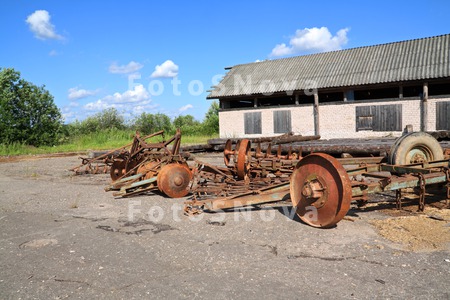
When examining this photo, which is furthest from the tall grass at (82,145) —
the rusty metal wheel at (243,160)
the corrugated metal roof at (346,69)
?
the rusty metal wheel at (243,160)

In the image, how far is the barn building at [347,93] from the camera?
18656mm

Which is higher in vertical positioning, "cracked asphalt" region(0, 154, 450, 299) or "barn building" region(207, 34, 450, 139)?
"barn building" region(207, 34, 450, 139)

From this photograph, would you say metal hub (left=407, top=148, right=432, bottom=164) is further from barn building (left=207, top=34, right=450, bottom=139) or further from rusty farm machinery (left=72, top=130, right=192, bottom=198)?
barn building (left=207, top=34, right=450, bottom=139)

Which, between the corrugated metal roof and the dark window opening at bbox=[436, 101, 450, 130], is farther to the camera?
the corrugated metal roof

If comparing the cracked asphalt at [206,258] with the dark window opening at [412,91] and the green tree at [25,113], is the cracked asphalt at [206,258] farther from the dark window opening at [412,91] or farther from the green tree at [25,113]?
the green tree at [25,113]

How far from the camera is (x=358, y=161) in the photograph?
7.25 m

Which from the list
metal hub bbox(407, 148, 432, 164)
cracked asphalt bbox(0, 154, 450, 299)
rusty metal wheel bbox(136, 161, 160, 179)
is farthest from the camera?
rusty metal wheel bbox(136, 161, 160, 179)

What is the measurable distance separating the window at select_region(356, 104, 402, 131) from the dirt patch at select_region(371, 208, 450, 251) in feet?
48.3

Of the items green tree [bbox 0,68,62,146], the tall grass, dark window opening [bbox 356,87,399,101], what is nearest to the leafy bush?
the tall grass

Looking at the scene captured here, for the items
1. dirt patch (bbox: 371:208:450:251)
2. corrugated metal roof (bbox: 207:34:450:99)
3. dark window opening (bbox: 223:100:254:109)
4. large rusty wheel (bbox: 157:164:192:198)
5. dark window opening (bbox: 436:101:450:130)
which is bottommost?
dirt patch (bbox: 371:208:450:251)

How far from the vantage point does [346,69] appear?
70.9 feet

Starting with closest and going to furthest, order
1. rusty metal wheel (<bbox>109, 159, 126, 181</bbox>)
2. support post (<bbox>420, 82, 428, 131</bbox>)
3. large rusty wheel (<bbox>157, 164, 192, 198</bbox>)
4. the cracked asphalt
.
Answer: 1. the cracked asphalt
2. large rusty wheel (<bbox>157, 164, 192, 198</bbox>)
3. rusty metal wheel (<bbox>109, 159, 126, 181</bbox>)
4. support post (<bbox>420, 82, 428, 131</bbox>)

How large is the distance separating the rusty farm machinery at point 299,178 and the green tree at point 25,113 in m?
19.7

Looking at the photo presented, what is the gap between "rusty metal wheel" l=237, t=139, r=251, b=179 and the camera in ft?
24.5
